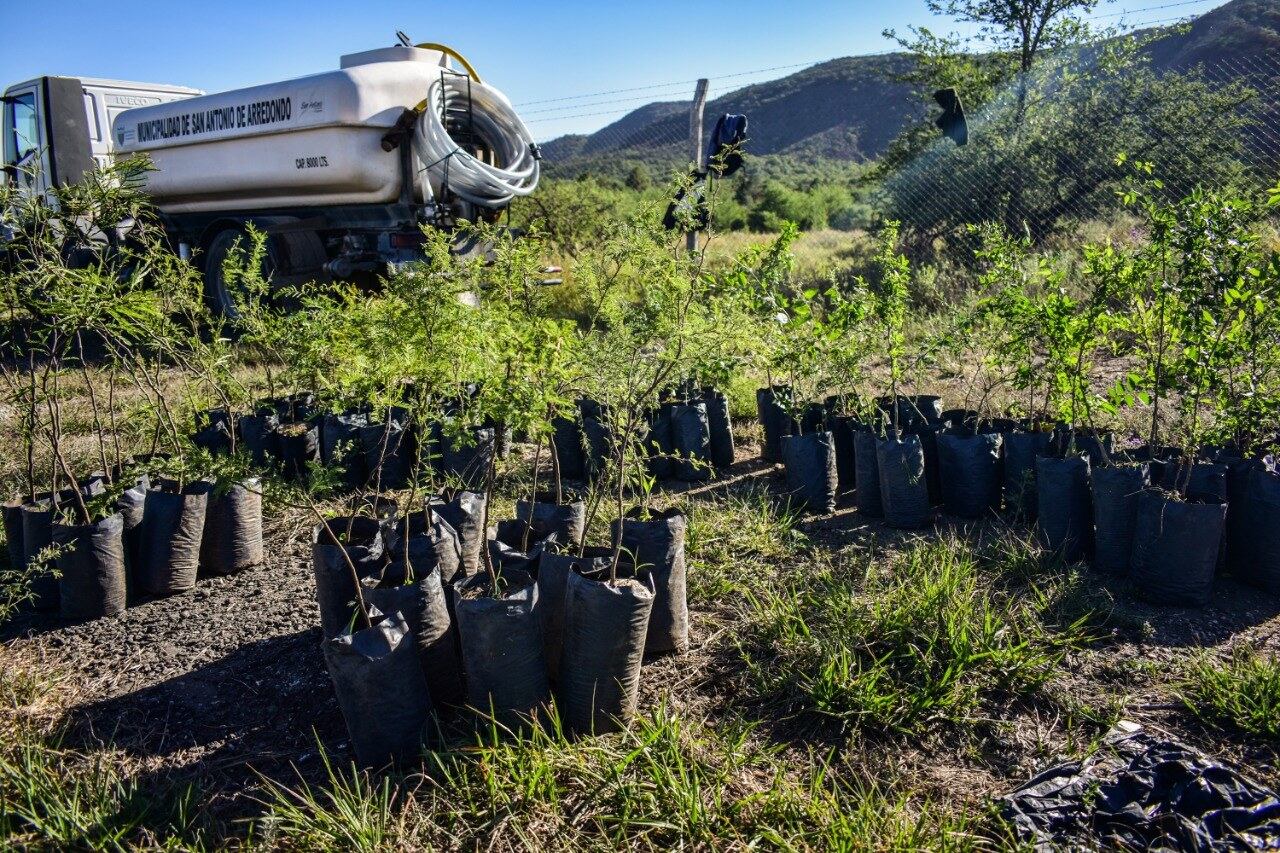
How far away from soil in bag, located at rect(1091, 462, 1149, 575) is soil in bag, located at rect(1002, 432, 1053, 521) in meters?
0.48

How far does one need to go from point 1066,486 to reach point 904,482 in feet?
2.30

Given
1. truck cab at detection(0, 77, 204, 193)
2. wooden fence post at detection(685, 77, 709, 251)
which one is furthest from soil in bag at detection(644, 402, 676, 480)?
truck cab at detection(0, 77, 204, 193)

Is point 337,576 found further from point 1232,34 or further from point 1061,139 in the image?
point 1232,34

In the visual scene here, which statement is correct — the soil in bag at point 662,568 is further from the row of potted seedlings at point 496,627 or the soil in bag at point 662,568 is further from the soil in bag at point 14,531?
the soil in bag at point 14,531

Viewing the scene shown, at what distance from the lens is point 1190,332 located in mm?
3262

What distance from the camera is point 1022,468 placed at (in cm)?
399

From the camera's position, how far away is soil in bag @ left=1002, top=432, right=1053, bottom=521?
155 inches

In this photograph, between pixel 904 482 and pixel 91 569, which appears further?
pixel 904 482

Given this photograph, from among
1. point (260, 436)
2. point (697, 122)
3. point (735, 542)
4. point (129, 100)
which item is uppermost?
point (129, 100)

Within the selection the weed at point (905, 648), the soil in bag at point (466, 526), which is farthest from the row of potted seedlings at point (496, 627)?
the weed at point (905, 648)

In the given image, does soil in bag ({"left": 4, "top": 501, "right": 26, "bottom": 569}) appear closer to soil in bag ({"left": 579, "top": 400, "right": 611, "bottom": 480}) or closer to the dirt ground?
the dirt ground

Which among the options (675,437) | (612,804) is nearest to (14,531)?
(612,804)

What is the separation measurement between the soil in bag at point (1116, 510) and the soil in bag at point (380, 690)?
276cm

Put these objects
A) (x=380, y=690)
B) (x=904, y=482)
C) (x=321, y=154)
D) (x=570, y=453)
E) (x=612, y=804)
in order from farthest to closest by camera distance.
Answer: (x=321, y=154), (x=570, y=453), (x=904, y=482), (x=380, y=690), (x=612, y=804)
